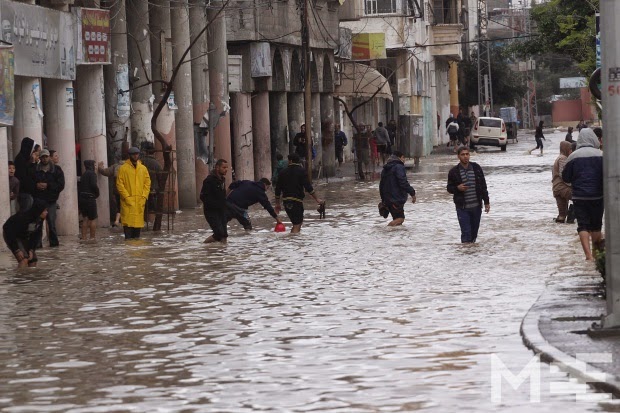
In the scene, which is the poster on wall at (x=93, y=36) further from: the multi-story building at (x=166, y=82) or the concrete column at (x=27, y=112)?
the concrete column at (x=27, y=112)

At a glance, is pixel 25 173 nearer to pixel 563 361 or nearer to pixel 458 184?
pixel 458 184

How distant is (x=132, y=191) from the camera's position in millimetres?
26375

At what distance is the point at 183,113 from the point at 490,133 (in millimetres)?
38885

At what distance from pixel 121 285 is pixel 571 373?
8.92 meters

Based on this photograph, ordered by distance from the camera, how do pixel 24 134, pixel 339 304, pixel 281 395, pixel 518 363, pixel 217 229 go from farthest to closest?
pixel 24 134, pixel 217 229, pixel 339 304, pixel 518 363, pixel 281 395

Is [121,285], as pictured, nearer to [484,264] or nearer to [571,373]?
[484,264]

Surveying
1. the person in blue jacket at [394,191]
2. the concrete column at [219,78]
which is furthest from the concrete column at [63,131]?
the concrete column at [219,78]

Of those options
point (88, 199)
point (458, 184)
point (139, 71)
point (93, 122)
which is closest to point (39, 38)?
point (88, 199)

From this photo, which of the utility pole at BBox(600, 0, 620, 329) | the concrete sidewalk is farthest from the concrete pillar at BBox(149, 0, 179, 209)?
the utility pole at BBox(600, 0, 620, 329)

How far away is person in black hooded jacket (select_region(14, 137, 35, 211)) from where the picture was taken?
83.1ft

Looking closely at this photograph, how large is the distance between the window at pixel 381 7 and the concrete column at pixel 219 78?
33087 millimetres

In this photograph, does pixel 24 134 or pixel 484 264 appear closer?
pixel 484 264

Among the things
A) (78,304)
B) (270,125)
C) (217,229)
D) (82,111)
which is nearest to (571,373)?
(78,304)

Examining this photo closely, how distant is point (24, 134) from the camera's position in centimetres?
2795
